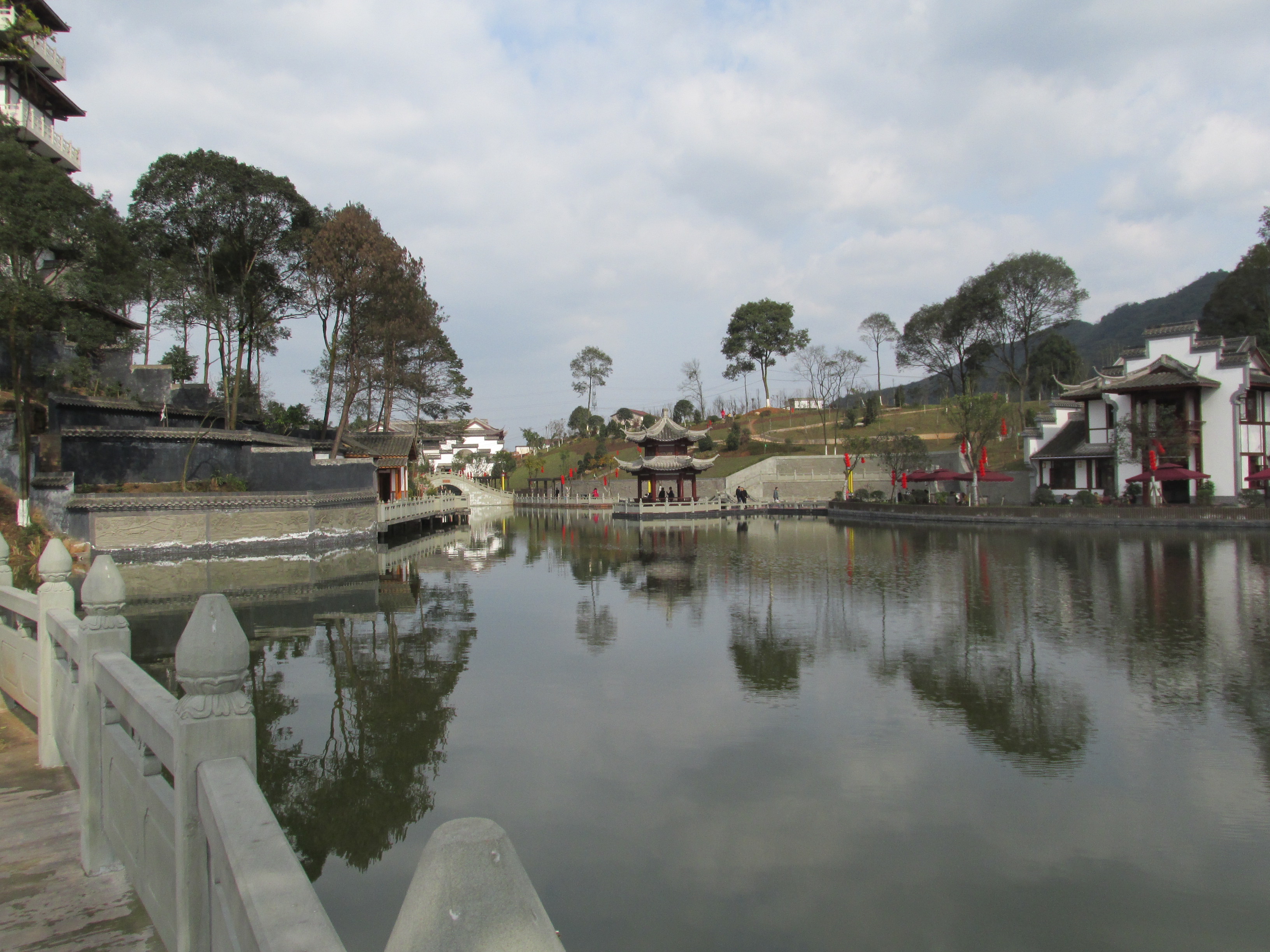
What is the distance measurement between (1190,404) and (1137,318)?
84724 millimetres

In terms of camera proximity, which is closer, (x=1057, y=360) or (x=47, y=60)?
(x=47, y=60)

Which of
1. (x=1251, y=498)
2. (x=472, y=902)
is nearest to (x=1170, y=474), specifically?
(x=1251, y=498)

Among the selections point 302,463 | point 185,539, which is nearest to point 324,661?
point 185,539

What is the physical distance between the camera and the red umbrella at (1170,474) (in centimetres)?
2822

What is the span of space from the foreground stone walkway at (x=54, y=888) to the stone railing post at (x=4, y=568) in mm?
2282

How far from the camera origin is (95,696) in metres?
3.85

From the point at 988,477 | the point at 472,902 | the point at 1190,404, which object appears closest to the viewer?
the point at 472,902

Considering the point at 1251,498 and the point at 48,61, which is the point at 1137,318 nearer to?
the point at 1251,498

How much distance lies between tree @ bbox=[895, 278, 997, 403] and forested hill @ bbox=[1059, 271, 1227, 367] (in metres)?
22.0

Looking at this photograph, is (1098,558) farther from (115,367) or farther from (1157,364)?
(115,367)

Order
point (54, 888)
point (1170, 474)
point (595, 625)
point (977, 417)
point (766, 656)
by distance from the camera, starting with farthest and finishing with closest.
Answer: point (977, 417) → point (1170, 474) → point (595, 625) → point (766, 656) → point (54, 888)

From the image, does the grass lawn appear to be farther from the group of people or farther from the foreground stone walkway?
the foreground stone walkway

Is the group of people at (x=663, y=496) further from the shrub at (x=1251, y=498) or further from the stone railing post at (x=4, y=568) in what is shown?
the stone railing post at (x=4, y=568)

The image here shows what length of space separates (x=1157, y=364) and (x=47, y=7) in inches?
1644
